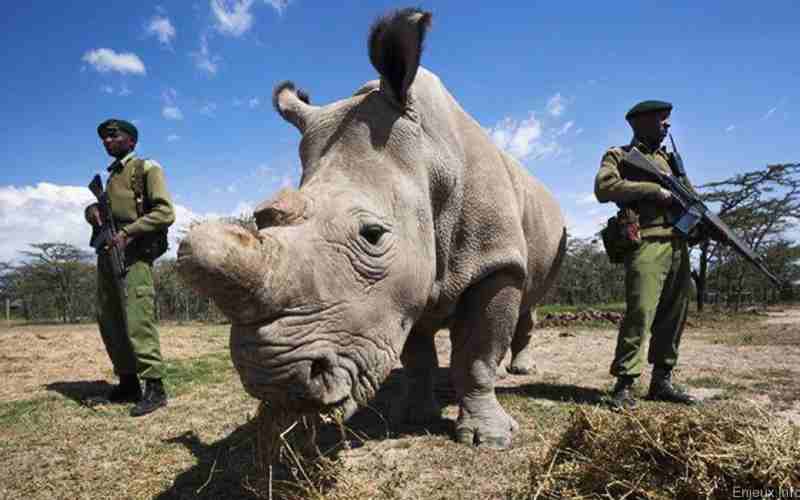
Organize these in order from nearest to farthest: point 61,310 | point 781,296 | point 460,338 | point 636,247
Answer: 1. point 460,338
2. point 636,247
3. point 781,296
4. point 61,310

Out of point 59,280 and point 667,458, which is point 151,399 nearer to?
point 667,458

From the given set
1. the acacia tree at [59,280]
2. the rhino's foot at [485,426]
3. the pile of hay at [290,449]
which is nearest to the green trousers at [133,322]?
the pile of hay at [290,449]

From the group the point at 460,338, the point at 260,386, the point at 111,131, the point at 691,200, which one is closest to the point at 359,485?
the point at 260,386

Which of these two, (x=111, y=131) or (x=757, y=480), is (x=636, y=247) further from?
(x=111, y=131)

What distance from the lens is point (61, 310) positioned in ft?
129

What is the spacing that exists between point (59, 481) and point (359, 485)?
1.84m

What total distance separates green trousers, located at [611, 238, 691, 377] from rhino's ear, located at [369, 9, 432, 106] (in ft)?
8.73

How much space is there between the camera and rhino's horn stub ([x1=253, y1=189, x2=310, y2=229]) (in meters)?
2.12

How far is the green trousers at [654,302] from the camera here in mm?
4109

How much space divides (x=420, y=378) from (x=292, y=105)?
90.1 inches

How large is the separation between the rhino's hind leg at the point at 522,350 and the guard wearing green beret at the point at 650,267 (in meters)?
1.67

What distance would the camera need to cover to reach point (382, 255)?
2316mm

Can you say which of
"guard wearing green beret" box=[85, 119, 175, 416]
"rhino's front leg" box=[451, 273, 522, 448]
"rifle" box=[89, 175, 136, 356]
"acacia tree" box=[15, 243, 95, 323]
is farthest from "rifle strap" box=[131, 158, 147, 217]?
"acacia tree" box=[15, 243, 95, 323]

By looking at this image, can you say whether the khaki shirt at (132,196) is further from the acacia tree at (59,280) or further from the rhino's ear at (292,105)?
the acacia tree at (59,280)
